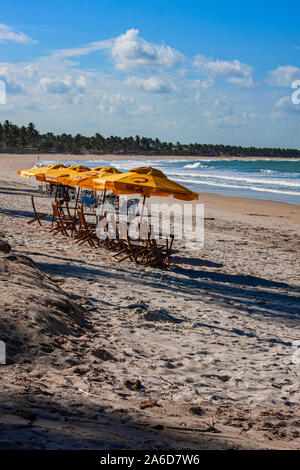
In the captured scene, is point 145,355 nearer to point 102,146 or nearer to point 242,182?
point 242,182

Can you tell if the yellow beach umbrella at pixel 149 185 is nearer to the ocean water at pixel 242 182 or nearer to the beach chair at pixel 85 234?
the beach chair at pixel 85 234

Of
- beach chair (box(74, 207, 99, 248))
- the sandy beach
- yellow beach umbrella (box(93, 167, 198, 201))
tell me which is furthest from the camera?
beach chair (box(74, 207, 99, 248))

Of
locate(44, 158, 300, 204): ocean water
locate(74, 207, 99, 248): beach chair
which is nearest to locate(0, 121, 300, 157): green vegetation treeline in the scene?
locate(44, 158, 300, 204): ocean water

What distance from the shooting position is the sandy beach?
2.81 metres

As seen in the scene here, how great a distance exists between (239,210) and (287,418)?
1713cm

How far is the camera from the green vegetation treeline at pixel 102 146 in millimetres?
96750

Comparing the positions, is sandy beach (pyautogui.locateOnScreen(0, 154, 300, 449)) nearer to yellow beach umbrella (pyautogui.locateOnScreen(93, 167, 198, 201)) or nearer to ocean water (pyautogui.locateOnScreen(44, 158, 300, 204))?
yellow beach umbrella (pyautogui.locateOnScreen(93, 167, 198, 201))

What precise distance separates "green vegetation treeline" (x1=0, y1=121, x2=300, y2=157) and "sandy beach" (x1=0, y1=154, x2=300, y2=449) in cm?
8949

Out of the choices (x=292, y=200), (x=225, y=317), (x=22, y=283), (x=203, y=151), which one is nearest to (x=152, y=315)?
(x=225, y=317)

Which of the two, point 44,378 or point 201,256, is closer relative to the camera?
point 44,378

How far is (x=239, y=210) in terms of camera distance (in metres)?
20.2

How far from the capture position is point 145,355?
448 centimetres

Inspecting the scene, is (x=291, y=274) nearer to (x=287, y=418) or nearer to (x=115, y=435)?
(x=287, y=418)

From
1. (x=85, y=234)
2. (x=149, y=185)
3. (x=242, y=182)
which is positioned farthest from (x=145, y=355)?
(x=242, y=182)
